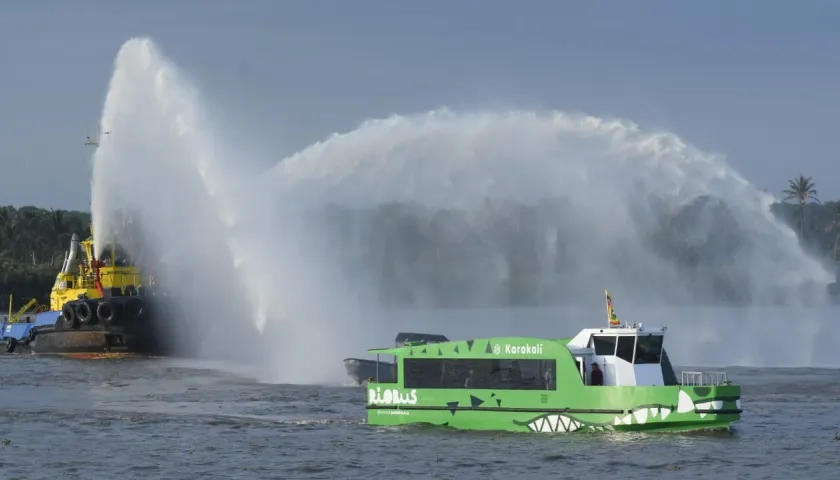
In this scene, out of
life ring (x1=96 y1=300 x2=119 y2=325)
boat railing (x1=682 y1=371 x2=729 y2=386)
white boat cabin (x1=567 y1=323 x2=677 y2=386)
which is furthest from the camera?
life ring (x1=96 y1=300 x2=119 y2=325)

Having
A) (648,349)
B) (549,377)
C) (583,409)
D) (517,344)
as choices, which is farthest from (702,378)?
(517,344)

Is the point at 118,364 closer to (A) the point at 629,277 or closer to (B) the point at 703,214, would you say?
(A) the point at 629,277

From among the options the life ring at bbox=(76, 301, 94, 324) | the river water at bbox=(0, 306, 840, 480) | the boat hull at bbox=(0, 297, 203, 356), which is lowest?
the river water at bbox=(0, 306, 840, 480)

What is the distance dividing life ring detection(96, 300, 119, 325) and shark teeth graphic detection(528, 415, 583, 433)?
41.0m

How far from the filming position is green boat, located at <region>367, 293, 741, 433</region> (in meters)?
32.4

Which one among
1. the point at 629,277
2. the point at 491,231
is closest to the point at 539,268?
the point at 491,231

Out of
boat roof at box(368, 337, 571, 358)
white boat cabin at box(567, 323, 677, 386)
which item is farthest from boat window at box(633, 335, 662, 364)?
boat roof at box(368, 337, 571, 358)

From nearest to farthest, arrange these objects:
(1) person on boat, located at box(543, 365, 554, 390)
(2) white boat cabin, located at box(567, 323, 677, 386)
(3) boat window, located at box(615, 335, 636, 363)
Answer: (1) person on boat, located at box(543, 365, 554, 390), (2) white boat cabin, located at box(567, 323, 677, 386), (3) boat window, located at box(615, 335, 636, 363)

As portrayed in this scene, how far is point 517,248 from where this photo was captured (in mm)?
71938

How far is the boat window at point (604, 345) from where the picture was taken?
110ft

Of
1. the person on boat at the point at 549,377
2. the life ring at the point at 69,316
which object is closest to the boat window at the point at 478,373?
the person on boat at the point at 549,377

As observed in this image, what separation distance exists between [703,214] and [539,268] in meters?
21.6

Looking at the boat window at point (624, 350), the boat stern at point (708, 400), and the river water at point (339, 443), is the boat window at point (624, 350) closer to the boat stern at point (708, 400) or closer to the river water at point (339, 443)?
the boat stern at point (708, 400)

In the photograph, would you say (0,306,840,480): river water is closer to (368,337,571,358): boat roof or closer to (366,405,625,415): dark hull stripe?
(366,405,625,415): dark hull stripe
